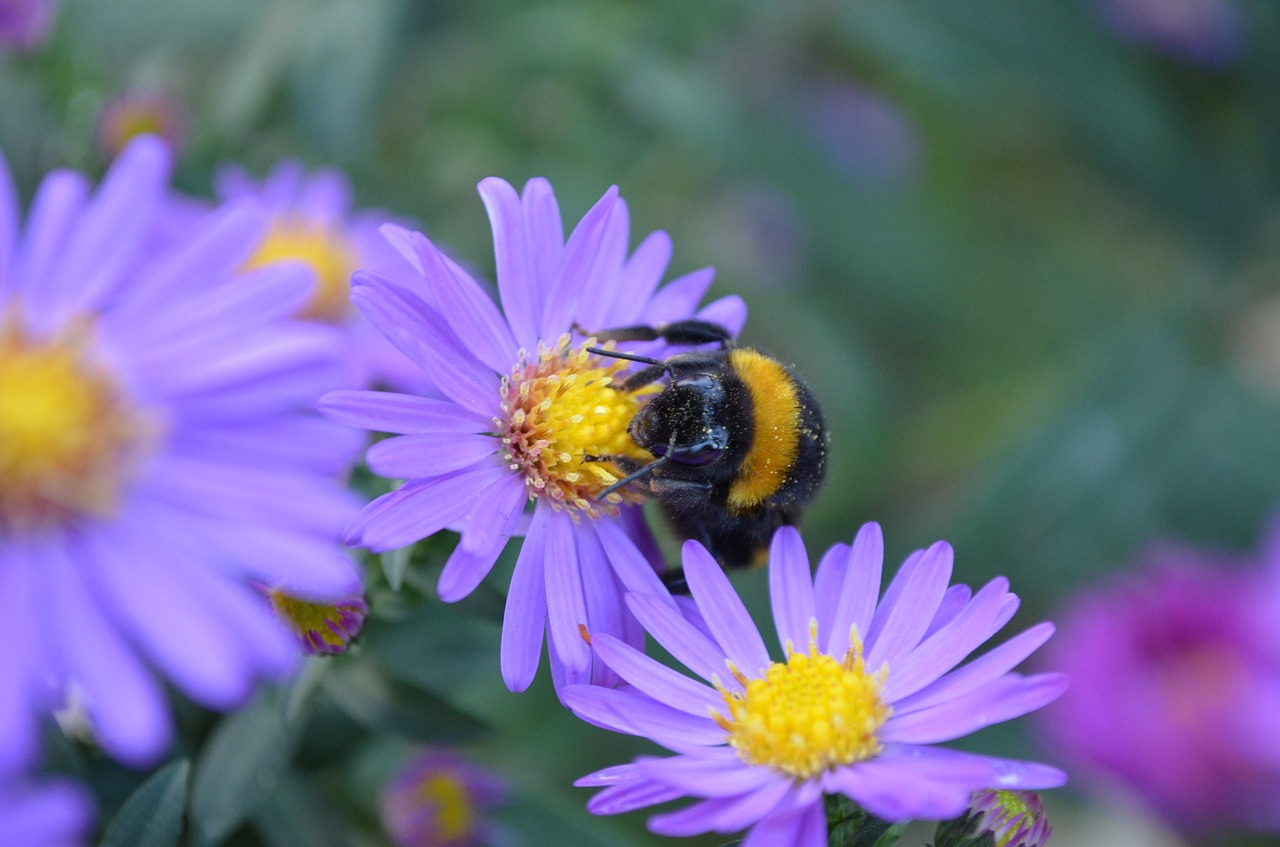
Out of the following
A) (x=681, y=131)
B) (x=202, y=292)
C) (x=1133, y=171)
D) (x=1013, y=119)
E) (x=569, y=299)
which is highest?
(x=1013, y=119)

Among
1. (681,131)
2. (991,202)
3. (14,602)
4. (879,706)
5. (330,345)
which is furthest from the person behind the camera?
(991,202)

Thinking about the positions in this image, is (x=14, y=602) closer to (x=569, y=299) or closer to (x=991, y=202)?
(x=569, y=299)

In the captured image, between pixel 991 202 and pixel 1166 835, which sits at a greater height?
pixel 991 202

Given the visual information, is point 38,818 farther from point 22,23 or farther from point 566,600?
point 22,23

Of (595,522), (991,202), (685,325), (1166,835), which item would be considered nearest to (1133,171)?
(991,202)

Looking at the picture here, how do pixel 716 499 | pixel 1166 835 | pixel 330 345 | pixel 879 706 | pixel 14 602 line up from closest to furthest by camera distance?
pixel 14 602 → pixel 330 345 → pixel 879 706 → pixel 716 499 → pixel 1166 835

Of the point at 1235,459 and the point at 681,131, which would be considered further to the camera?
the point at 1235,459

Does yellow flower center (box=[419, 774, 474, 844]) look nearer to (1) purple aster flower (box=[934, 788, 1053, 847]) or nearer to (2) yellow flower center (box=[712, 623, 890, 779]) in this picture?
(2) yellow flower center (box=[712, 623, 890, 779])
